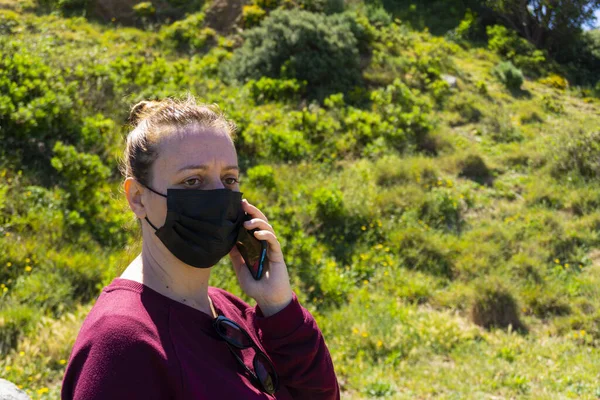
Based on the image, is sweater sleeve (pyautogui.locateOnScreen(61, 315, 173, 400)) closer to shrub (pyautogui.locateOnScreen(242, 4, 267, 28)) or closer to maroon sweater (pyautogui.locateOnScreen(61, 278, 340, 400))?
maroon sweater (pyautogui.locateOnScreen(61, 278, 340, 400))

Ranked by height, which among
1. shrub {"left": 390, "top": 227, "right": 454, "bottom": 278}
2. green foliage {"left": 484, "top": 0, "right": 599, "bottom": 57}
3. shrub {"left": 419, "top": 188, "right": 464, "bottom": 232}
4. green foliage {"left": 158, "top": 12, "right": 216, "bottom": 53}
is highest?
green foliage {"left": 484, "top": 0, "right": 599, "bottom": 57}

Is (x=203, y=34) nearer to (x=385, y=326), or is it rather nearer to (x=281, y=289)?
(x=385, y=326)

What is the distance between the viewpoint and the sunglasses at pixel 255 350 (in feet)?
5.30

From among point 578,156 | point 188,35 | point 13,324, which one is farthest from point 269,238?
point 188,35

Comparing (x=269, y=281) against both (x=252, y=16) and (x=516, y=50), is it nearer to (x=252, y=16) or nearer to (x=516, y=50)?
(x=252, y=16)

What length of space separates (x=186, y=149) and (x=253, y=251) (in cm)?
43

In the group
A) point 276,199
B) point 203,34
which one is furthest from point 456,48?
point 276,199

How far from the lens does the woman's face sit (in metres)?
1.68

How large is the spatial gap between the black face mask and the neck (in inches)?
1.2

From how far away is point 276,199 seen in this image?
7266 millimetres

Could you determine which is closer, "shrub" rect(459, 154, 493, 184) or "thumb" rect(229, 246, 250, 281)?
"thumb" rect(229, 246, 250, 281)

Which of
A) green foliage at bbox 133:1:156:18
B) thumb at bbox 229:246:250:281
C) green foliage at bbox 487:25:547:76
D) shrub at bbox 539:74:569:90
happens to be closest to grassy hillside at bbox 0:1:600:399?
thumb at bbox 229:246:250:281

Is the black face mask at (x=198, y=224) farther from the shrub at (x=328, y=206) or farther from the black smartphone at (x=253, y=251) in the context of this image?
the shrub at (x=328, y=206)

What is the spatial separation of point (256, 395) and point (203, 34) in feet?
41.0
